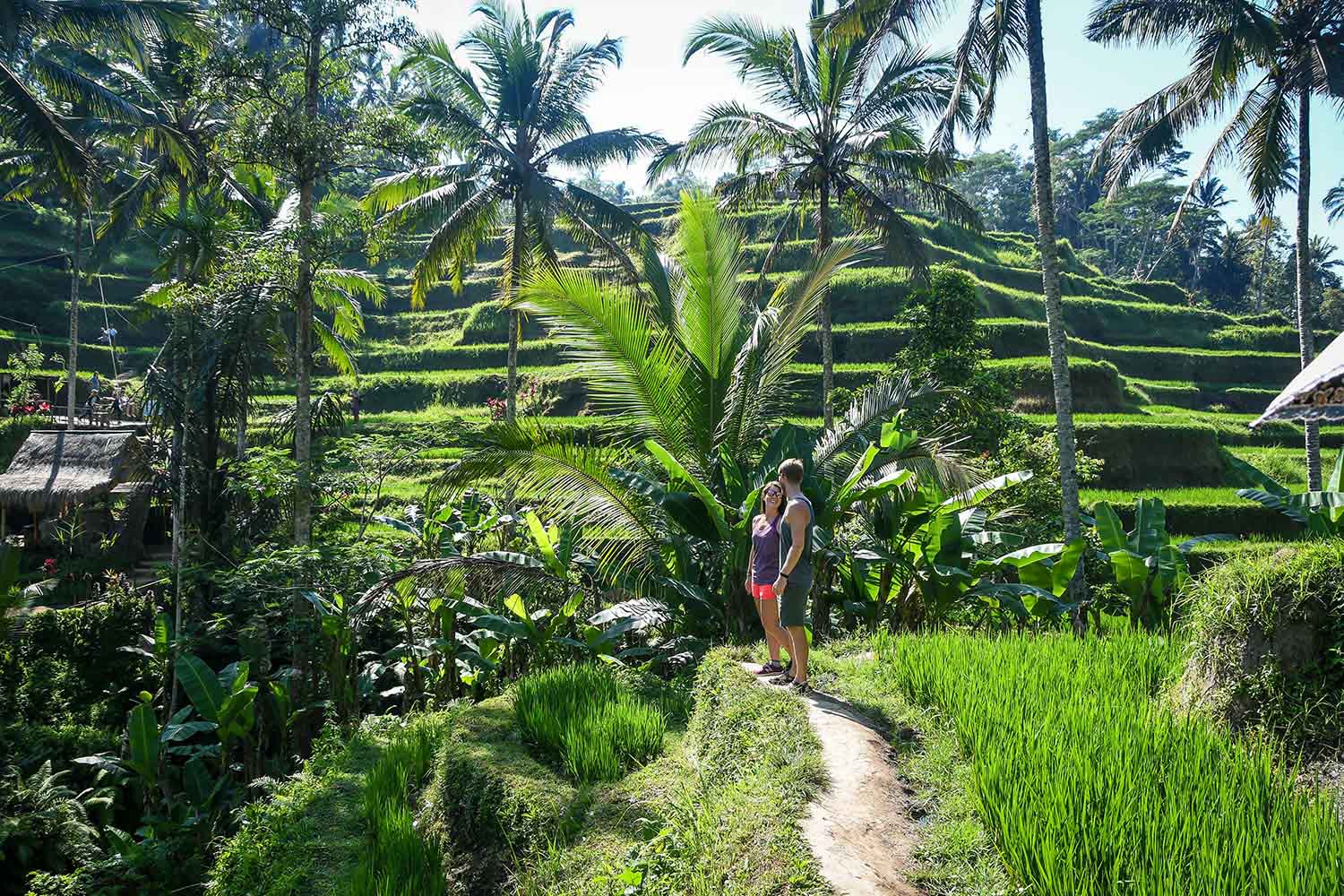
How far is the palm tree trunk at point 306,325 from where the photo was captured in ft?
32.0

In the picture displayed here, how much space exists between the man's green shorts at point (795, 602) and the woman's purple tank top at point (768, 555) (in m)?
0.28

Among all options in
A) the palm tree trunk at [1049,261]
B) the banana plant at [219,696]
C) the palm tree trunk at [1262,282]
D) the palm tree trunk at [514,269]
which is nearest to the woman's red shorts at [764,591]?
the banana plant at [219,696]

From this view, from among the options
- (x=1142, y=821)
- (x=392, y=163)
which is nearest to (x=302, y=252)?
(x=392, y=163)

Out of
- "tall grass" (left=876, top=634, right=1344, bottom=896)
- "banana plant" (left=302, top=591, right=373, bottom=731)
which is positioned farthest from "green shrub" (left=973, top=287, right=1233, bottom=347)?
"tall grass" (left=876, top=634, right=1344, bottom=896)

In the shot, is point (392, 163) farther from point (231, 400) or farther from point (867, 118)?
point (867, 118)

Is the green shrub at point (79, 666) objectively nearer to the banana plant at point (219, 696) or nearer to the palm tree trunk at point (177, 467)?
the palm tree trunk at point (177, 467)

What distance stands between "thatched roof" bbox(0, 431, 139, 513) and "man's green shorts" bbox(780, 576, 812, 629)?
12.5 meters

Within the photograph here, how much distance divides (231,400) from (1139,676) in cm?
937

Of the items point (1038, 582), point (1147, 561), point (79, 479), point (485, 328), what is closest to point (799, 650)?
point (1038, 582)

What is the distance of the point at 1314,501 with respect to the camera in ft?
25.4

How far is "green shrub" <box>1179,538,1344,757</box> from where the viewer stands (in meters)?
3.99

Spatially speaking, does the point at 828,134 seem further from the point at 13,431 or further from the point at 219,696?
the point at 13,431

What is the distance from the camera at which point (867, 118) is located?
14.7m

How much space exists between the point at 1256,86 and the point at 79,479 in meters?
19.3
